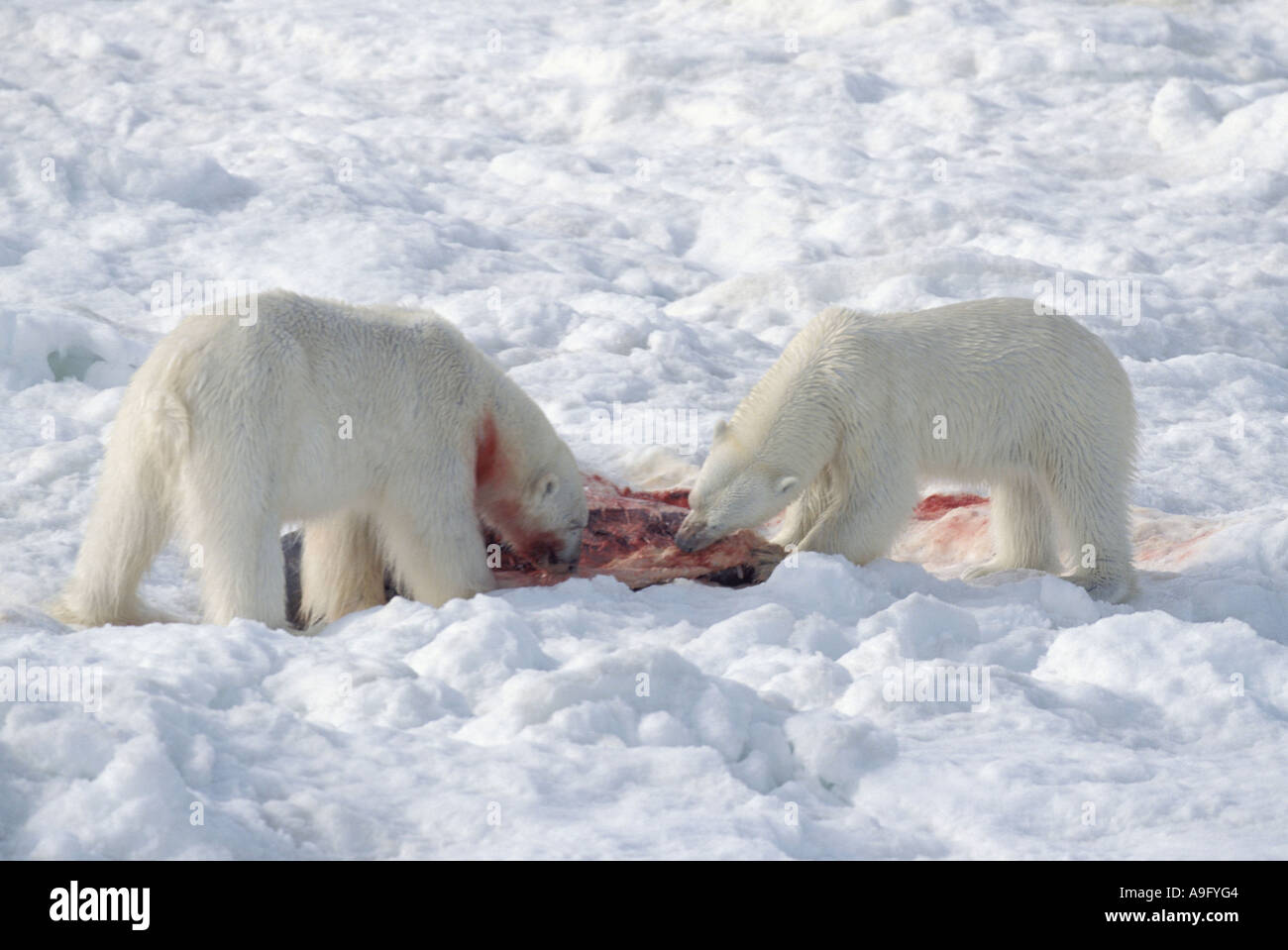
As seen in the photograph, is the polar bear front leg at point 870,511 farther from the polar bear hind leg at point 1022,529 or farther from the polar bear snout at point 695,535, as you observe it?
the polar bear hind leg at point 1022,529

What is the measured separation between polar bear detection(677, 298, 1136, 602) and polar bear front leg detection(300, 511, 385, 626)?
1316 mm

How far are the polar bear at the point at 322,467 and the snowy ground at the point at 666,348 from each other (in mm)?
525

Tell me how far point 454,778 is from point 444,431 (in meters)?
2.45

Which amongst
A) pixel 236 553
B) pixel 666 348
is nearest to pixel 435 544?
pixel 236 553

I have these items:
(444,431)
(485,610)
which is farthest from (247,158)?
(485,610)

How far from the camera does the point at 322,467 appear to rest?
5.66 meters

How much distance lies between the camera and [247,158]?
12.8 meters

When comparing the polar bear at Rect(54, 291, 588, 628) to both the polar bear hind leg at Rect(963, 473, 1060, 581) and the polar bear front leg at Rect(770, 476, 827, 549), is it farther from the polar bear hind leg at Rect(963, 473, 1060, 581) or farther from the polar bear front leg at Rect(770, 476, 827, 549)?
the polar bear hind leg at Rect(963, 473, 1060, 581)

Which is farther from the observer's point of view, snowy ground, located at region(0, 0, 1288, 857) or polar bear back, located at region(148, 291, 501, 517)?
polar bear back, located at region(148, 291, 501, 517)

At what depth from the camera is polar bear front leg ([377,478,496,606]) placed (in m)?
6.00

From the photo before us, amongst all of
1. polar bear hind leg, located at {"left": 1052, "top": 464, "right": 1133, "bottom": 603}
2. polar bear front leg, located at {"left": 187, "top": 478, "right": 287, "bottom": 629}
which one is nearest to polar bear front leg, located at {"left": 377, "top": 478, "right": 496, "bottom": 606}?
polar bear front leg, located at {"left": 187, "top": 478, "right": 287, "bottom": 629}

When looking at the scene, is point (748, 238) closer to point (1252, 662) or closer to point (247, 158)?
point (247, 158)

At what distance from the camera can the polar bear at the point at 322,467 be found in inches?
210

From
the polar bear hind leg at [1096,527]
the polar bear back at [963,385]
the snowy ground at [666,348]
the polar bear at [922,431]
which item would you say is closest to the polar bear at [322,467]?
the snowy ground at [666,348]
